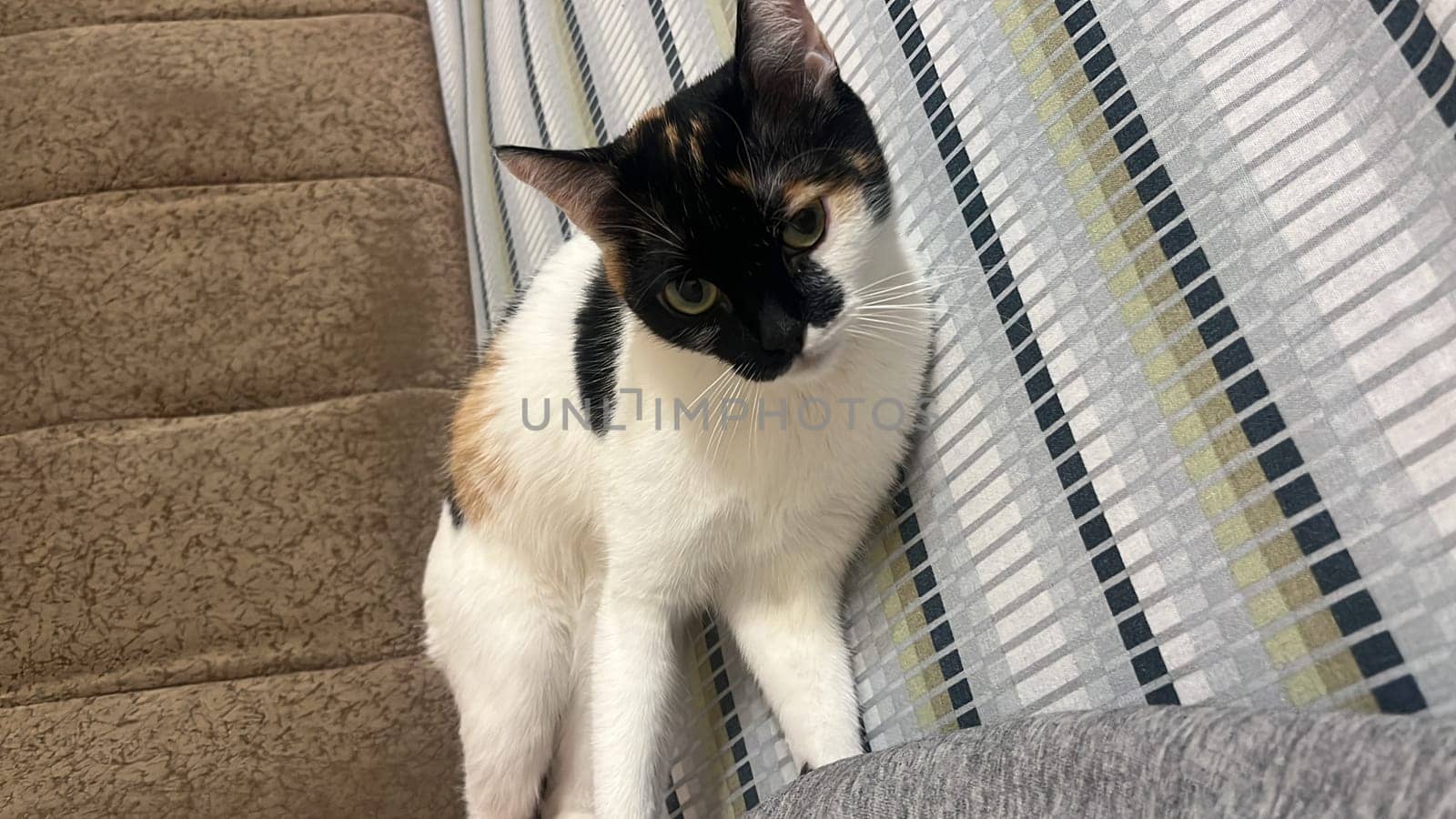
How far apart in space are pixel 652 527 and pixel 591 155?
35 cm

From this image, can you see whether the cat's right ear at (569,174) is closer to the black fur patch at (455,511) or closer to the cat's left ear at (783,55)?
the cat's left ear at (783,55)

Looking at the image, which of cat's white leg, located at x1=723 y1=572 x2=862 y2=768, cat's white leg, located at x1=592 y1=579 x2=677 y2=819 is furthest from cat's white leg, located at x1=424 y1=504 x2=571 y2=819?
cat's white leg, located at x1=723 y1=572 x2=862 y2=768

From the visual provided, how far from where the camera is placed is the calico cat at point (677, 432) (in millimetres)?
746

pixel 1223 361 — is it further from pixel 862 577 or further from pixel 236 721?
pixel 236 721

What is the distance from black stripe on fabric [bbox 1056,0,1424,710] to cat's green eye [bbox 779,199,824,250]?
8.7 inches

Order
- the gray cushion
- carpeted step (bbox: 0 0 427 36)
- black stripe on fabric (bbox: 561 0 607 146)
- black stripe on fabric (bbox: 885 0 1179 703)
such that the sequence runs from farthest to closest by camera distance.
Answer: carpeted step (bbox: 0 0 427 36) < black stripe on fabric (bbox: 561 0 607 146) < black stripe on fabric (bbox: 885 0 1179 703) < the gray cushion

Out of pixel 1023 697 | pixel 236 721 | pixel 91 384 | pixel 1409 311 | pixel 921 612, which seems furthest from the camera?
pixel 91 384

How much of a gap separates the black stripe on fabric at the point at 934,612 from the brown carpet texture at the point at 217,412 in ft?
2.52

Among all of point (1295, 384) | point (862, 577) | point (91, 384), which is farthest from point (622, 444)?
point (91, 384)

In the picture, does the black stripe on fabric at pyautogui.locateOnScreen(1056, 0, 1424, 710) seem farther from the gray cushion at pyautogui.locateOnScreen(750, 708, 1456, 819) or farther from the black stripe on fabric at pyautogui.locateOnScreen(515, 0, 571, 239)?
the black stripe on fabric at pyautogui.locateOnScreen(515, 0, 571, 239)

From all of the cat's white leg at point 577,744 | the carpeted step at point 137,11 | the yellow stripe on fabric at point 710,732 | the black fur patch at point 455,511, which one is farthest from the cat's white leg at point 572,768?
the carpeted step at point 137,11

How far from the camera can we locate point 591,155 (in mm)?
766

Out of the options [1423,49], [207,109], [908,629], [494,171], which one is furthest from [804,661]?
[207,109]

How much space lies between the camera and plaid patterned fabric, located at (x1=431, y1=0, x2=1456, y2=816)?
496 mm
